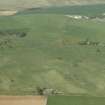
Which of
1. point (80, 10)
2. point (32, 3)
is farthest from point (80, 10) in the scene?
point (32, 3)

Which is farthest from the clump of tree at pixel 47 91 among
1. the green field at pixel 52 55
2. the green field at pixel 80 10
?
the green field at pixel 80 10

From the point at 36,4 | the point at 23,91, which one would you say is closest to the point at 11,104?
the point at 23,91

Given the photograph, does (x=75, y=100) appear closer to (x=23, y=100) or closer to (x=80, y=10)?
(x=23, y=100)

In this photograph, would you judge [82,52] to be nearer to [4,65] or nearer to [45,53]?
[45,53]

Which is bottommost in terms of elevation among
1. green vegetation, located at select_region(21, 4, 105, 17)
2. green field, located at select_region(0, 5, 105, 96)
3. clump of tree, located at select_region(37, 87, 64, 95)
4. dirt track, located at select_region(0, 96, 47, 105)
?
dirt track, located at select_region(0, 96, 47, 105)

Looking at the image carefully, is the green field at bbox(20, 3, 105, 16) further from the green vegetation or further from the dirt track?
the dirt track

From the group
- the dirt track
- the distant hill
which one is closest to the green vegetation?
the distant hill
